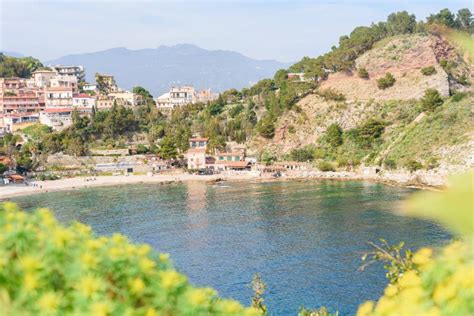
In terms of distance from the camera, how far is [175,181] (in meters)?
37.1

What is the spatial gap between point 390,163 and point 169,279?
3351 cm

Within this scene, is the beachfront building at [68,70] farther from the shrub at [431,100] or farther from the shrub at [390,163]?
the shrub at [431,100]

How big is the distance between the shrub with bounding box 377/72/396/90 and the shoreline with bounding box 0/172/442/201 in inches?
364

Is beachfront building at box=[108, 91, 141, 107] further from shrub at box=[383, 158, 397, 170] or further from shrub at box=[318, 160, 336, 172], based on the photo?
shrub at box=[383, 158, 397, 170]

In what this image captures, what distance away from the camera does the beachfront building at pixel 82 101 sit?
4753cm

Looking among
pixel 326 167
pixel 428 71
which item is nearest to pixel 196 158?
pixel 326 167

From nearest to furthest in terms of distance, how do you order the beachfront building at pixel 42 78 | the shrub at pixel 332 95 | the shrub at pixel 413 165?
the shrub at pixel 413 165, the shrub at pixel 332 95, the beachfront building at pixel 42 78

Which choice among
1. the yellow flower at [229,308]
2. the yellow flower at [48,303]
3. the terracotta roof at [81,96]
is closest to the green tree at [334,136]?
the terracotta roof at [81,96]

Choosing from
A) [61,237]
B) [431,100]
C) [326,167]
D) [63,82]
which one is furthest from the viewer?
[63,82]

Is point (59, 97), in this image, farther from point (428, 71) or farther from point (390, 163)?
point (428, 71)

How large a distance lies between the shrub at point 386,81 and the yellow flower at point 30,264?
135ft

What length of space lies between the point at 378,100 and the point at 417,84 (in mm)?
3083

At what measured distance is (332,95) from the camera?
41.6 meters

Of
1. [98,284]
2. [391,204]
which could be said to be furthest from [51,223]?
[391,204]
